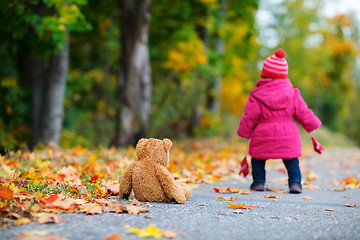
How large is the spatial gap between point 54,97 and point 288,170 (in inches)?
239

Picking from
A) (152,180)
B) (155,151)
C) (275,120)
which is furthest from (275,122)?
(152,180)

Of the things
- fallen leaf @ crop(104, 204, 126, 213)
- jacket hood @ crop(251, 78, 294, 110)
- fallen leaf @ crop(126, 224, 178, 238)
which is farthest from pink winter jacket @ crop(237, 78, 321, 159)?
fallen leaf @ crop(126, 224, 178, 238)

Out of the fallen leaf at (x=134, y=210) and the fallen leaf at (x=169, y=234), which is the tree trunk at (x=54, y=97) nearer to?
the fallen leaf at (x=134, y=210)

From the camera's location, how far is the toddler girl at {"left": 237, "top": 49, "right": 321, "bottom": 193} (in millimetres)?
5246

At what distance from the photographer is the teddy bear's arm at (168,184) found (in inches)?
153

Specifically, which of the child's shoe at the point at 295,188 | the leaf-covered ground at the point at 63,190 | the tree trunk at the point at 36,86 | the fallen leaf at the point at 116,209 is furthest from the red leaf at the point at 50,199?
the tree trunk at the point at 36,86

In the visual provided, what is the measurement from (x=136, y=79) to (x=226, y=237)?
870cm

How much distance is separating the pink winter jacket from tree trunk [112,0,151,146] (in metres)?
6.13

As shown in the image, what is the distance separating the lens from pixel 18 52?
1314cm

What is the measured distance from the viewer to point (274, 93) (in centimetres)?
529

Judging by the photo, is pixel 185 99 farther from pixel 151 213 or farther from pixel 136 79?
pixel 151 213

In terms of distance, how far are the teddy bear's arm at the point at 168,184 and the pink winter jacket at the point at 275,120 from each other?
5.70 feet

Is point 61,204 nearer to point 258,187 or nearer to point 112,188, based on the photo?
point 112,188

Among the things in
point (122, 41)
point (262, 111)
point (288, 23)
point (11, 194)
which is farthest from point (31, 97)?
point (288, 23)
